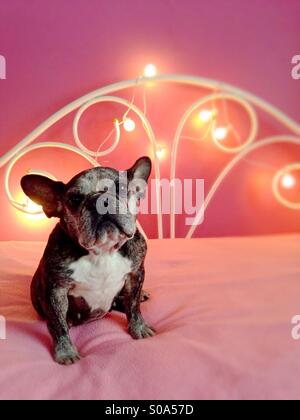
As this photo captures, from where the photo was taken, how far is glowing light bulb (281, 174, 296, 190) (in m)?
1.66

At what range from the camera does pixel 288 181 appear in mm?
1663

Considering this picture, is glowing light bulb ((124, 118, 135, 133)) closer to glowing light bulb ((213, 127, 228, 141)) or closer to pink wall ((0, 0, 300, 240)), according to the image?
pink wall ((0, 0, 300, 240))

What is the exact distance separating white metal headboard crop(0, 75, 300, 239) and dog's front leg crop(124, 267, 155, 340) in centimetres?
80

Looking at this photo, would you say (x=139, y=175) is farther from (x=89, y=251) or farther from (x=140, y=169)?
(x=89, y=251)

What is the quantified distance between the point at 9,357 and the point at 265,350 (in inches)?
17.8

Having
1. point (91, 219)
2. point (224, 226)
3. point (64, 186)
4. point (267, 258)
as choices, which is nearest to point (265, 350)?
point (91, 219)

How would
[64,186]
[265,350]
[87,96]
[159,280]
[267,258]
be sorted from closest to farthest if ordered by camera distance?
[265,350], [64,186], [159,280], [267,258], [87,96]

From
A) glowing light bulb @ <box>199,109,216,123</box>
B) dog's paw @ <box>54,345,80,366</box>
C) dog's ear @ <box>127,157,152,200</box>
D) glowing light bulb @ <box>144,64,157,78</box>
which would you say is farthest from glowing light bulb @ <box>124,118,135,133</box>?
dog's paw @ <box>54,345,80,366</box>

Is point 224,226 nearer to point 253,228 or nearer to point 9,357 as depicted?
point 253,228

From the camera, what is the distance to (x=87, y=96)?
1438mm

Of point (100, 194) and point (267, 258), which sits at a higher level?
A: point (100, 194)

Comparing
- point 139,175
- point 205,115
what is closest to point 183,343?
point 139,175

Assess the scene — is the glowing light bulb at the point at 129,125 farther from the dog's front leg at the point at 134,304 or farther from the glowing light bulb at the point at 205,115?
the dog's front leg at the point at 134,304

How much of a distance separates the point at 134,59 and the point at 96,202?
1.06m
